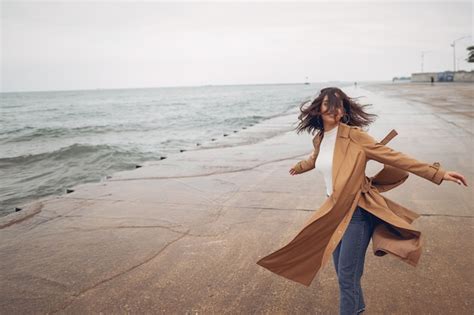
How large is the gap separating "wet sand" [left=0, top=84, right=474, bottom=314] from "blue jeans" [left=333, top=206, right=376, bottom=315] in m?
0.63

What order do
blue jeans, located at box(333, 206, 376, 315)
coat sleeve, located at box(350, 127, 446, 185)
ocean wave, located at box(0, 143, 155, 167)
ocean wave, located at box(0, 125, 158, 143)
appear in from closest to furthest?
coat sleeve, located at box(350, 127, 446, 185), blue jeans, located at box(333, 206, 376, 315), ocean wave, located at box(0, 143, 155, 167), ocean wave, located at box(0, 125, 158, 143)

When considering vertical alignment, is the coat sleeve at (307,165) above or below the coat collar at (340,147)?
below

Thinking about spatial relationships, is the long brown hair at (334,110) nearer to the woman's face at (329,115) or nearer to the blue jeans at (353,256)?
the woman's face at (329,115)

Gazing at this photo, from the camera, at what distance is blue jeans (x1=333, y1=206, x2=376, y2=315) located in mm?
2535

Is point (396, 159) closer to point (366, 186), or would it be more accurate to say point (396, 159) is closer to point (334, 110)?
point (366, 186)

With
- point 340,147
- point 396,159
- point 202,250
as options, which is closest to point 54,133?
point 202,250

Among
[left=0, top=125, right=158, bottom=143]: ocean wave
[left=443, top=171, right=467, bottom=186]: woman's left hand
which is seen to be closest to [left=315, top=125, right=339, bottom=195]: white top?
[left=443, top=171, right=467, bottom=186]: woman's left hand

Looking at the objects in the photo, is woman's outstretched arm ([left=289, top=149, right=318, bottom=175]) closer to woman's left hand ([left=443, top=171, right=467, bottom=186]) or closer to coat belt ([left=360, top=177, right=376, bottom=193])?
coat belt ([left=360, top=177, right=376, bottom=193])

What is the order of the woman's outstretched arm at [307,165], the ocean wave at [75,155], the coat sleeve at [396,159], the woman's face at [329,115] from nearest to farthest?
the coat sleeve at [396,159], the woman's face at [329,115], the woman's outstretched arm at [307,165], the ocean wave at [75,155]

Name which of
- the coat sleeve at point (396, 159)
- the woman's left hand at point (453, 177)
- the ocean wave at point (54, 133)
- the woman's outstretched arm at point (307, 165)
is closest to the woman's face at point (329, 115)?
the coat sleeve at point (396, 159)

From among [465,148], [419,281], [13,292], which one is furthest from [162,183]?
[465,148]

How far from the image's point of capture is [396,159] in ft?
8.02

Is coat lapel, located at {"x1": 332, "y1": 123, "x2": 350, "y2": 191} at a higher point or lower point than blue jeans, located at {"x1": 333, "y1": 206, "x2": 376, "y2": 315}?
higher

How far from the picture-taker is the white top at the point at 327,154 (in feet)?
8.91
